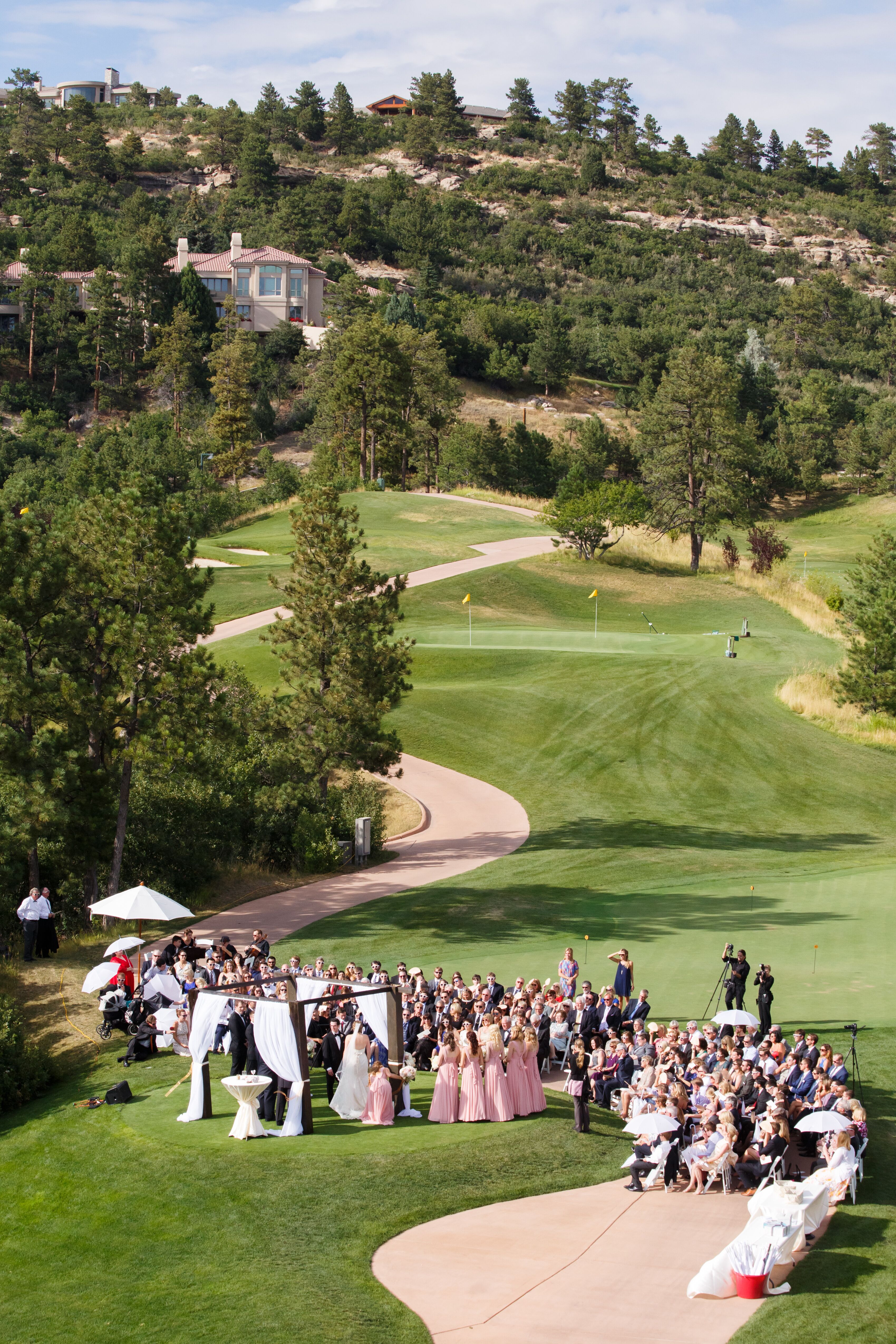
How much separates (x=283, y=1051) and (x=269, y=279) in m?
112

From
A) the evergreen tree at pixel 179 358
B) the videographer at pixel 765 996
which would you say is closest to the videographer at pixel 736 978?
the videographer at pixel 765 996

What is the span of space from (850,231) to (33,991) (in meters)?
179

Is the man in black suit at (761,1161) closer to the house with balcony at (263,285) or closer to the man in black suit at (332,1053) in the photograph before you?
the man in black suit at (332,1053)

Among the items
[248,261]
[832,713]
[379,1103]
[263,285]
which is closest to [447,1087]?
[379,1103]

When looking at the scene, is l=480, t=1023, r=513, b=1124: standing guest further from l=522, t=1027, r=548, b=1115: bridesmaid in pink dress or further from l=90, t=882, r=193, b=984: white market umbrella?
l=90, t=882, r=193, b=984: white market umbrella

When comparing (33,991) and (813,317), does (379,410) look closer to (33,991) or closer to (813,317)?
(33,991)

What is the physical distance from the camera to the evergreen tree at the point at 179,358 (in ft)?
338

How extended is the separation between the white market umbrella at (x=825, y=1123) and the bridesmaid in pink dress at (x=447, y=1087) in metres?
4.56

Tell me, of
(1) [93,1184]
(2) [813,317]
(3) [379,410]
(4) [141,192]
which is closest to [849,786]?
(1) [93,1184]

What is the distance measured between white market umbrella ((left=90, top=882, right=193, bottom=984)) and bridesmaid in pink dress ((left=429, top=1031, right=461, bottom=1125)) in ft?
25.5

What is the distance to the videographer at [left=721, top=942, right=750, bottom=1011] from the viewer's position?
62.0 feet

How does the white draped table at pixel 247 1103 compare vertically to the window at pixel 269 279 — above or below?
below

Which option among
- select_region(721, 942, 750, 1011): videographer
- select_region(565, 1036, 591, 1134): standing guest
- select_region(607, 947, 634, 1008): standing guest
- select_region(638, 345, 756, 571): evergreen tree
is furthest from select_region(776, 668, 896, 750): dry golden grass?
select_region(565, 1036, 591, 1134): standing guest

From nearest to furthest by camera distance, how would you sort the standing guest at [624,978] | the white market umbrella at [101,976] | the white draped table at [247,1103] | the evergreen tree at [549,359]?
the white draped table at [247,1103]
the standing guest at [624,978]
the white market umbrella at [101,976]
the evergreen tree at [549,359]
